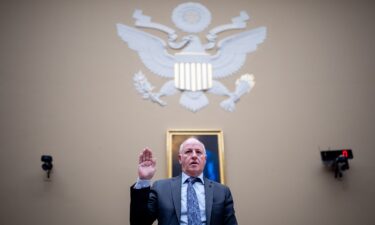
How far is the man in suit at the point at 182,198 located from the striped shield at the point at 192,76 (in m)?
3.00

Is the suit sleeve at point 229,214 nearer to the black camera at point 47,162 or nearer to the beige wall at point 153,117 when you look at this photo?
the beige wall at point 153,117

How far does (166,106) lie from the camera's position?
5902 millimetres

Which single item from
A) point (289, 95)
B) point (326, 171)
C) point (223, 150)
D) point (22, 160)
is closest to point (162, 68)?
point (223, 150)

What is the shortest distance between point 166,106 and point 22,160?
8.07ft

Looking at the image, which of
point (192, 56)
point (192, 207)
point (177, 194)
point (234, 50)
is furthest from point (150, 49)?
point (192, 207)

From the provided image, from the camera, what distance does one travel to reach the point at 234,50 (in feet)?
21.0

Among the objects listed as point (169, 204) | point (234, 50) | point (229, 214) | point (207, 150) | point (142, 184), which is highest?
point (234, 50)

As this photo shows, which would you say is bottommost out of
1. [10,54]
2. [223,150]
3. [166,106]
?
[223,150]

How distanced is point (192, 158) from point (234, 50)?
378 cm

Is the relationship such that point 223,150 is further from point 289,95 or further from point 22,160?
point 22,160

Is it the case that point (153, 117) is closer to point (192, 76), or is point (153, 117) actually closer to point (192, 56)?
point (192, 76)

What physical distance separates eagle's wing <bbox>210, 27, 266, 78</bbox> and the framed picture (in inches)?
45.8

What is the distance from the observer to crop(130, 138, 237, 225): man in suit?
8.80ft

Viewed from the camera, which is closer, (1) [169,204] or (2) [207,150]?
(1) [169,204]
